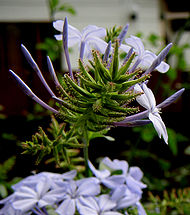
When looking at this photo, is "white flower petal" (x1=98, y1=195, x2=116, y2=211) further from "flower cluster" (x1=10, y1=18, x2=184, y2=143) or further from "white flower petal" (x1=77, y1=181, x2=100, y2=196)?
"flower cluster" (x1=10, y1=18, x2=184, y2=143)

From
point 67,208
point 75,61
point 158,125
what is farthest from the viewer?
point 75,61

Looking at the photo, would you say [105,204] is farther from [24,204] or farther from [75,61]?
[75,61]

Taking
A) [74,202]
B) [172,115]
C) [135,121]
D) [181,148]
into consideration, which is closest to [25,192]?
[74,202]

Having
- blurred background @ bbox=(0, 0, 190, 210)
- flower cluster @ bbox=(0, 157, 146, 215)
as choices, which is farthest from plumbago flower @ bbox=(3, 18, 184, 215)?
blurred background @ bbox=(0, 0, 190, 210)

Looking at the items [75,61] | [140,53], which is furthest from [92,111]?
[75,61]

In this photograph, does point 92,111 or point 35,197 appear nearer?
point 92,111

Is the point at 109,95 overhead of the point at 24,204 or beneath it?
overhead

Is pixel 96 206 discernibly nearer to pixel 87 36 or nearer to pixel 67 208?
pixel 67 208

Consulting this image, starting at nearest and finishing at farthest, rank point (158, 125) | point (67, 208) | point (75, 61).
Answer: point (158, 125), point (67, 208), point (75, 61)

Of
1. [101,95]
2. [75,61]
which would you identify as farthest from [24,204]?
[75,61]

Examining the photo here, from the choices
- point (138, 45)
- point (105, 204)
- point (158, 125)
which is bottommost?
point (105, 204)
